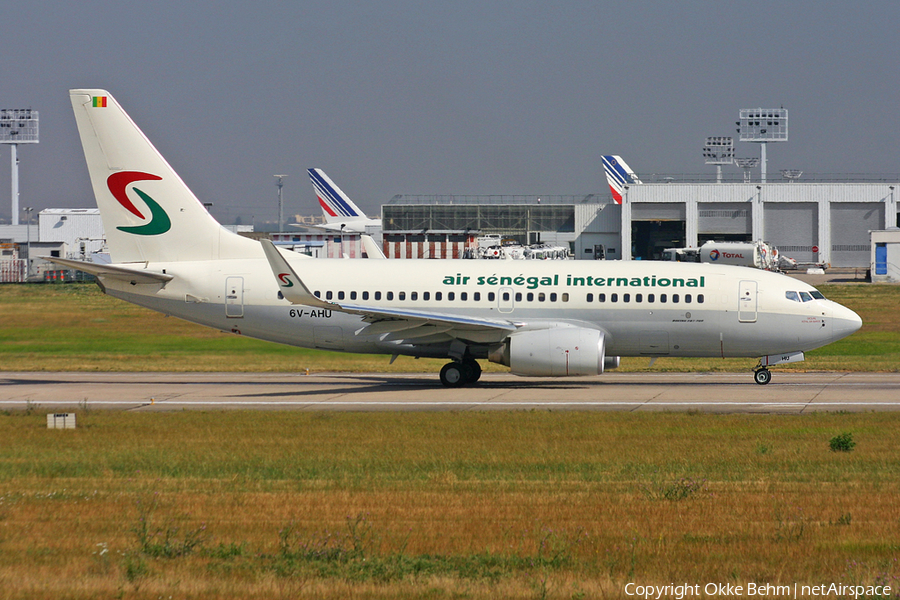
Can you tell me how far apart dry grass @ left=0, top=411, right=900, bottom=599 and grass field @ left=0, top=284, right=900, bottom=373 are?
51.8 ft

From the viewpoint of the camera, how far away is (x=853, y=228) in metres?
118

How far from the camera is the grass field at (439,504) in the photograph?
9.66 metres

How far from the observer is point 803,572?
9.79 meters

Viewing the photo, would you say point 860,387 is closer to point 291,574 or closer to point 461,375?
point 461,375

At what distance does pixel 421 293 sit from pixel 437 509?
17654 millimetres

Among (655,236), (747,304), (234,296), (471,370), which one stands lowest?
(471,370)

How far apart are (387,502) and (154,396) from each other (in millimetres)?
16795

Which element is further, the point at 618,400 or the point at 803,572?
the point at 618,400

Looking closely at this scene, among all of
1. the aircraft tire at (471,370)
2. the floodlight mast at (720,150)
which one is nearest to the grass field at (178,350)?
the aircraft tire at (471,370)

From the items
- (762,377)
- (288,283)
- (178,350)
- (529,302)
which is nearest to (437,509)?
(288,283)

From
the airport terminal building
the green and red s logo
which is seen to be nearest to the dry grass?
the green and red s logo

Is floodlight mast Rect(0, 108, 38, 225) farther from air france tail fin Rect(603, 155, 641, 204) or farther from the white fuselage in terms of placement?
the white fuselage

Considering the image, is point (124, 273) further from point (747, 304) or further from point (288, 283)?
point (747, 304)

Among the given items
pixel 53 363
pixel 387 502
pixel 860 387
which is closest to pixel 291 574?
pixel 387 502
